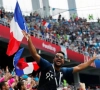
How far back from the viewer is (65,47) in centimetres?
2245

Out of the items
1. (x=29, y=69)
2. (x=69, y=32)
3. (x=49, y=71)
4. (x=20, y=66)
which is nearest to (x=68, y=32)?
(x=69, y=32)

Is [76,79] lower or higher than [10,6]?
lower

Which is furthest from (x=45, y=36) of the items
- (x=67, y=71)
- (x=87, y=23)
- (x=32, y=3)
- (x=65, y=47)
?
(x=67, y=71)

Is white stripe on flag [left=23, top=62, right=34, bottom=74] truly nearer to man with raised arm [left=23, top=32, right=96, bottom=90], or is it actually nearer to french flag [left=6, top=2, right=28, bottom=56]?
french flag [left=6, top=2, right=28, bottom=56]

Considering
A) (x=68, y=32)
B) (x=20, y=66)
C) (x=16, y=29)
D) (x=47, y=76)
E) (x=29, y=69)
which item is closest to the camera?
(x=47, y=76)

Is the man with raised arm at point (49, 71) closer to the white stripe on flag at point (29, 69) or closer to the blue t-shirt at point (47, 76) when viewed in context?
the blue t-shirt at point (47, 76)

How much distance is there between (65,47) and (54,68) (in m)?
18.4

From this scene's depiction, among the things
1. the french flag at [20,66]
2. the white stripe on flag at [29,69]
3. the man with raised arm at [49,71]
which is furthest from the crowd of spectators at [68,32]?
the man with raised arm at [49,71]

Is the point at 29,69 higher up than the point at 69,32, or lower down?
higher up

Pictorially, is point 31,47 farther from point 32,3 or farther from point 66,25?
point 32,3

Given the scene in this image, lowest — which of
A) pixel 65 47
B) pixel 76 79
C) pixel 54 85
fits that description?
pixel 76 79

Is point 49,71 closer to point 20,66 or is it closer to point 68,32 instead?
point 20,66

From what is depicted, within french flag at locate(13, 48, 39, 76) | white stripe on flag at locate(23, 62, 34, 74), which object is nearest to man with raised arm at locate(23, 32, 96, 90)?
french flag at locate(13, 48, 39, 76)

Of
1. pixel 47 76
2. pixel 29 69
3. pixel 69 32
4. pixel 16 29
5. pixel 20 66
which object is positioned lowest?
pixel 69 32
